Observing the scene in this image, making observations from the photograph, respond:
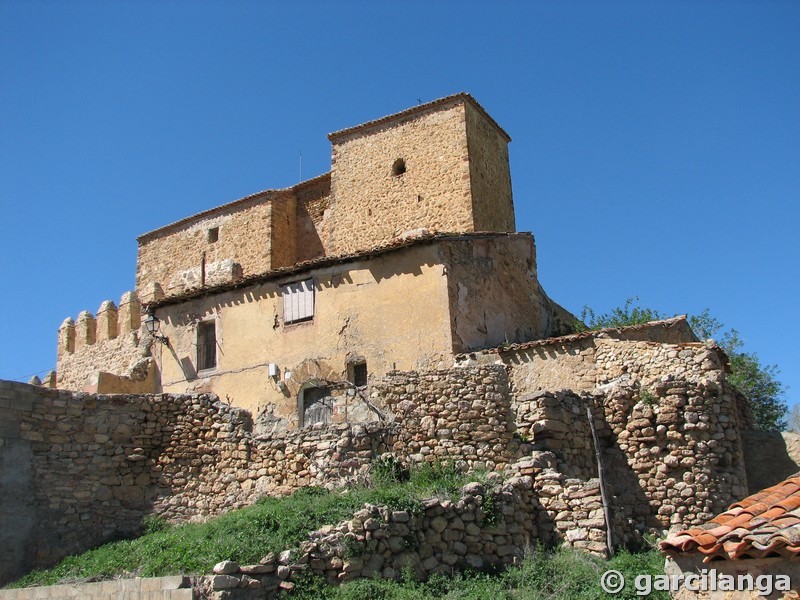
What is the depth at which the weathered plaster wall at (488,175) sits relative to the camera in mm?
27109

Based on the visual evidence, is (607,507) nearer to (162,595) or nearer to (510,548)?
(510,548)

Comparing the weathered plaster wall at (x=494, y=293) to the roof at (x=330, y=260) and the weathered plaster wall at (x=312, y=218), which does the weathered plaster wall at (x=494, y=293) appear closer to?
the roof at (x=330, y=260)

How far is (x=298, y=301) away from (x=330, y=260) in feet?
4.39

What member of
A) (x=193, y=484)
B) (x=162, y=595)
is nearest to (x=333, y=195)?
(x=193, y=484)

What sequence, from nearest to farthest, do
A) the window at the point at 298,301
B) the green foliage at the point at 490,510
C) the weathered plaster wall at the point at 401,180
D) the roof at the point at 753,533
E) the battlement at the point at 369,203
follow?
the roof at the point at 753,533 → the green foliage at the point at 490,510 → the window at the point at 298,301 → the weathered plaster wall at the point at 401,180 → the battlement at the point at 369,203

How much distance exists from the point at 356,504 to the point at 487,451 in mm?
2790

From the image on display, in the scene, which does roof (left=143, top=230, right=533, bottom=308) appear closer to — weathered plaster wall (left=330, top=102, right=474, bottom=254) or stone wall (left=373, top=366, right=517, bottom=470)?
weathered plaster wall (left=330, top=102, right=474, bottom=254)

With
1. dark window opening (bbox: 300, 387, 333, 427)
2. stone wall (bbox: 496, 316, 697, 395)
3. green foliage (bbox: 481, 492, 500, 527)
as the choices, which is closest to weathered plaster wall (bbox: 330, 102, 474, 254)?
stone wall (bbox: 496, 316, 697, 395)

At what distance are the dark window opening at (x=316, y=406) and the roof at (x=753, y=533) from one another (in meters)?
11.2

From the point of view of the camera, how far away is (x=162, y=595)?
1155 cm

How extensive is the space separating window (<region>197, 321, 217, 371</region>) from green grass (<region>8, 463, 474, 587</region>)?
7573mm

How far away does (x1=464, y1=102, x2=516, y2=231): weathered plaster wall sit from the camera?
1067 inches

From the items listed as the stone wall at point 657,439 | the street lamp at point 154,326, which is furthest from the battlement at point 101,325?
the stone wall at point 657,439

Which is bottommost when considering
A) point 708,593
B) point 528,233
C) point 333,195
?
point 708,593
